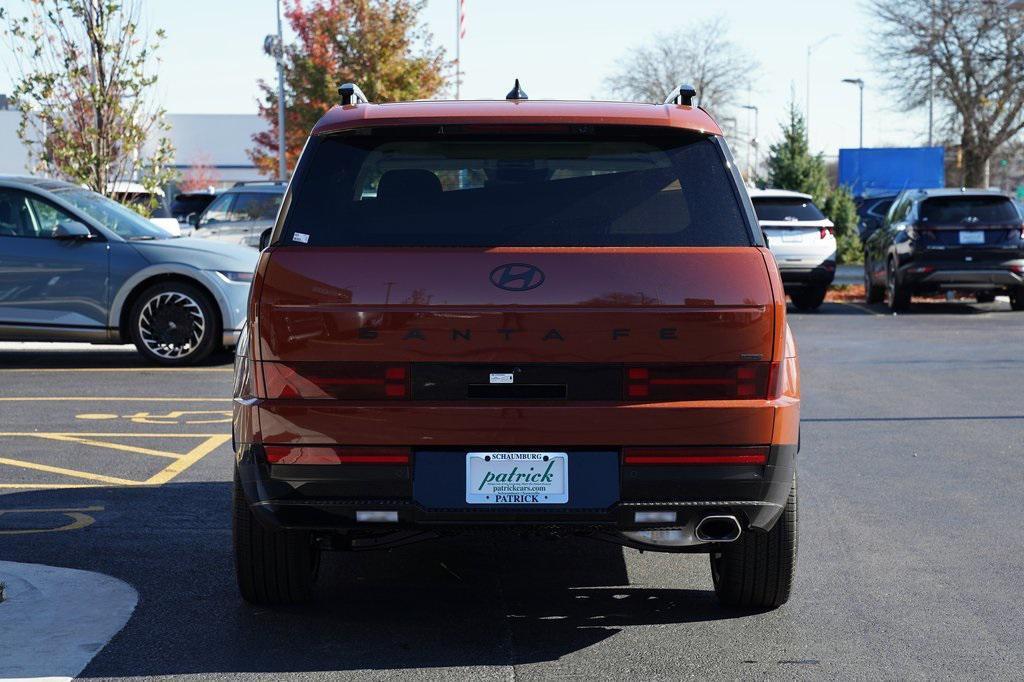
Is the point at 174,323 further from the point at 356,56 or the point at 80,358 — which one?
the point at 356,56

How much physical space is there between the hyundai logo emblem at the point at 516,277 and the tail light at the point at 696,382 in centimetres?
41

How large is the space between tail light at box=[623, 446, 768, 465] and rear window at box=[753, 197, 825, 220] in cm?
1734

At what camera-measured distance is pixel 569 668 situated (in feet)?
15.6

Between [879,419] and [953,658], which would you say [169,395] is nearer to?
[879,419]

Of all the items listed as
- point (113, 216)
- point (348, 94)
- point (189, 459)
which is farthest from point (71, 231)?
point (348, 94)

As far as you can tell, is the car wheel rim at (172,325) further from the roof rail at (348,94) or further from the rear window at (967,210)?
the rear window at (967,210)

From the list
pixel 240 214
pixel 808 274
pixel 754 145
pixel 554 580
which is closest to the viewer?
pixel 554 580

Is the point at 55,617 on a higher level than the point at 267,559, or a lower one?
lower

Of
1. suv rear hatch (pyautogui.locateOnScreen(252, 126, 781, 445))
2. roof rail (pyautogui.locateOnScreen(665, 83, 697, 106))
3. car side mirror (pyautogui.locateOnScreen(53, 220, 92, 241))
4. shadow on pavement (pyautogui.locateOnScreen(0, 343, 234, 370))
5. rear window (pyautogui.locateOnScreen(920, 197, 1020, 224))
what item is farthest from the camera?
rear window (pyautogui.locateOnScreen(920, 197, 1020, 224))

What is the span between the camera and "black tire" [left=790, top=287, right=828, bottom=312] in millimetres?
21984

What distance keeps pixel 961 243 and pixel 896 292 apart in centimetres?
128

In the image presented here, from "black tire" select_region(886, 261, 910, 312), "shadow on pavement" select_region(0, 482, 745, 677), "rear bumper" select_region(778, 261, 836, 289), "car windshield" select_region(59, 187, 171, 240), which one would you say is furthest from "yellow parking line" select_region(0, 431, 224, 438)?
"black tire" select_region(886, 261, 910, 312)

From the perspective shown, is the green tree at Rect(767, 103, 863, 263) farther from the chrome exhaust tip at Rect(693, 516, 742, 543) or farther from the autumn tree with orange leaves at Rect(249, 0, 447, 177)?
the chrome exhaust tip at Rect(693, 516, 742, 543)

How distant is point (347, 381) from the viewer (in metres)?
4.76
